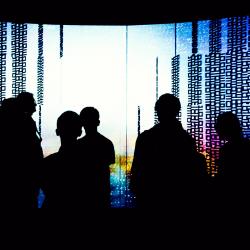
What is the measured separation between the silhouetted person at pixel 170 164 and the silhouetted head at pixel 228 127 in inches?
15.4

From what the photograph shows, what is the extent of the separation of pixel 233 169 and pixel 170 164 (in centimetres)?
49

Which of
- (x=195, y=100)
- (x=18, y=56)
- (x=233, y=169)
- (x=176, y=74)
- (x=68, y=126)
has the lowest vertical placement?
(x=233, y=169)

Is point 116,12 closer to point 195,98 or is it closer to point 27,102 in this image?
point 195,98

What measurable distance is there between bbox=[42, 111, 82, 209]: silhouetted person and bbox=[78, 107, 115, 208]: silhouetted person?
0.22ft

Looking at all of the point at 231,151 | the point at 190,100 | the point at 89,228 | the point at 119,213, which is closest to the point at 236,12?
the point at 190,100

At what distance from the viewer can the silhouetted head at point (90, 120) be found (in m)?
2.74

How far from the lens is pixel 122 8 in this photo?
13.8 feet

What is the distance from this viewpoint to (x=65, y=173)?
1.92m

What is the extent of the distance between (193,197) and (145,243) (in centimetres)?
48

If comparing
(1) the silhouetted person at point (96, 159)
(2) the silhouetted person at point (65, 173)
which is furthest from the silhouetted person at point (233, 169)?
(2) the silhouetted person at point (65, 173)

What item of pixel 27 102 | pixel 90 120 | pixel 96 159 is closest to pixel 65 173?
pixel 96 159

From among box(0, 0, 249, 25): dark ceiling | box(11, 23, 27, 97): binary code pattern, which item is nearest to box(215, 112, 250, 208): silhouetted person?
box(0, 0, 249, 25): dark ceiling

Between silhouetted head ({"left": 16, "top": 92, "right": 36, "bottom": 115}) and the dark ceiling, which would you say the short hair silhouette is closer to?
silhouetted head ({"left": 16, "top": 92, "right": 36, "bottom": 115})

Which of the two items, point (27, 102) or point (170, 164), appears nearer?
point (170, 164)
